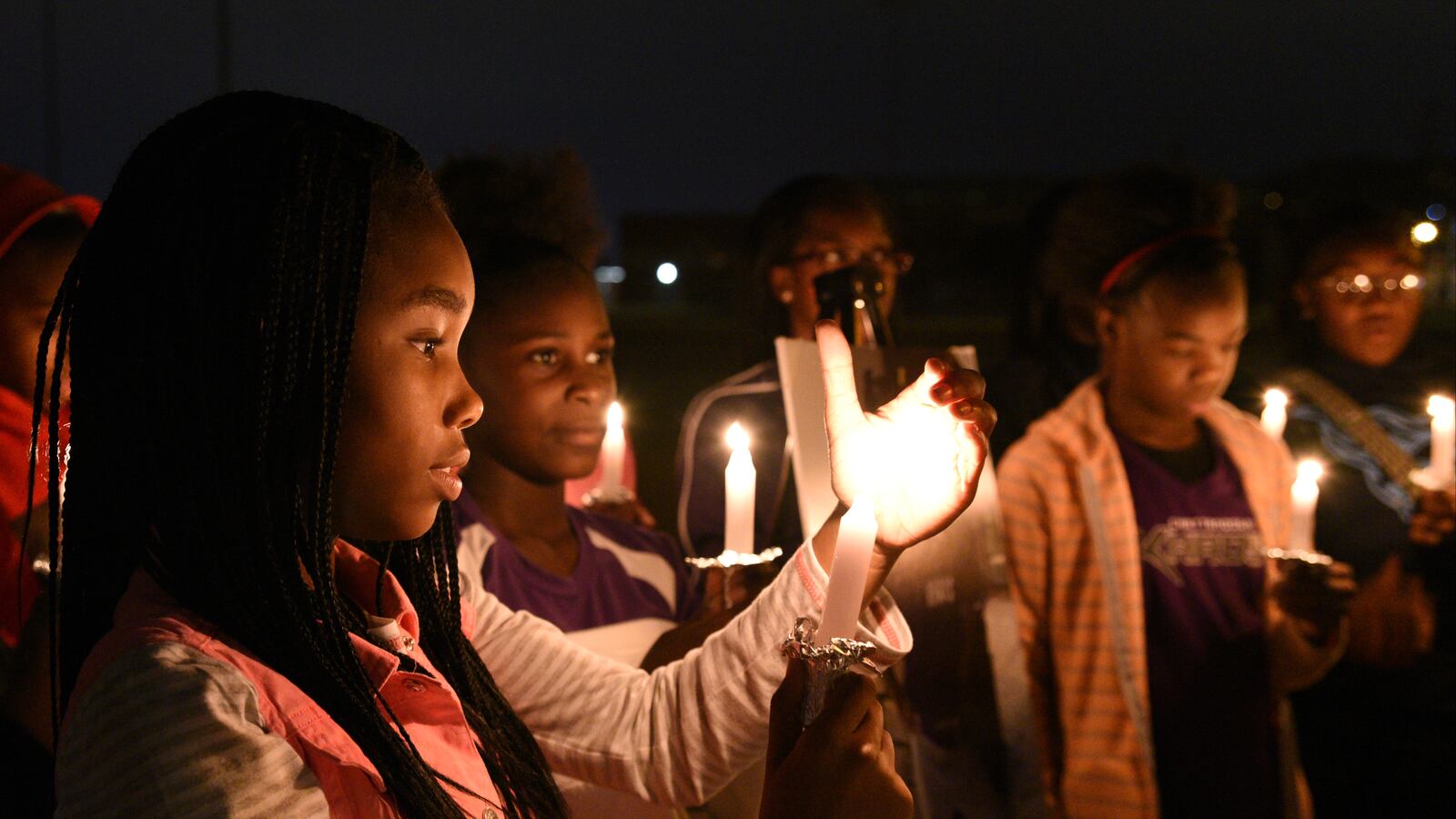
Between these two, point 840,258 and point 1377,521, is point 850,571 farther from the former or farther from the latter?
point 1377,521

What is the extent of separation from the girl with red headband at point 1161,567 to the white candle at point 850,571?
74.0 inches

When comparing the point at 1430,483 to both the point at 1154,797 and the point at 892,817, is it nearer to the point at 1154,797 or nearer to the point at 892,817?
the point at 1154,797

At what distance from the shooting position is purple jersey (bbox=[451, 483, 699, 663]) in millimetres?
2305

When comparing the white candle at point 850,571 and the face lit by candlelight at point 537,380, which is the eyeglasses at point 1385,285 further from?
the white candle at point 850,571

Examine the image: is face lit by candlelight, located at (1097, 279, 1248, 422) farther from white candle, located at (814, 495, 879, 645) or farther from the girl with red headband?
white candle, located at (814, 495, 879, 645)

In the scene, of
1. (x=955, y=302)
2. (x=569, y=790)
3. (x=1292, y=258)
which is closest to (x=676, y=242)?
(x=955, y=302)

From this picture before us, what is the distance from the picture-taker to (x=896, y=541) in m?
1.50

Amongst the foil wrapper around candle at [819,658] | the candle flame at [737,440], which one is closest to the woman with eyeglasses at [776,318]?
the candle flame at [737,440]

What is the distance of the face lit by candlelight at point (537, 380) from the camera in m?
2.52

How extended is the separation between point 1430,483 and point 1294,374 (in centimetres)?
78

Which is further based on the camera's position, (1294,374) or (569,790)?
(1294,374)

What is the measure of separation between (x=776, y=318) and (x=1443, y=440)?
1907mm

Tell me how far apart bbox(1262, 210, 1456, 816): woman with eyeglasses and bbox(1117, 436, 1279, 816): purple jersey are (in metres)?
0.56

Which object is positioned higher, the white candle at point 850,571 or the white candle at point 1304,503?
the white candle at point 850,571
